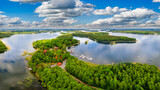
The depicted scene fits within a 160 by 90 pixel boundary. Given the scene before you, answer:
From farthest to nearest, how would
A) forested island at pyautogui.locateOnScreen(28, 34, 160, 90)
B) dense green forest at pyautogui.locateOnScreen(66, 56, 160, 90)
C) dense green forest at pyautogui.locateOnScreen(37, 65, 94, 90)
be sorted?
dense green forest at pyautogui.locateOnScreen(66, 56, 160, 90)
forested island at pyautogui.locateOnScreen(28, 34, 160, 90)
dense green forest at pyautogui.locateOnScreen(37, 65, 94, 90)

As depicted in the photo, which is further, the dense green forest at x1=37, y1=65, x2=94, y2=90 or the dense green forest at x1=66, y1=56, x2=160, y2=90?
the dense green forest at x1=66, y1=56, x2=160, y2=90

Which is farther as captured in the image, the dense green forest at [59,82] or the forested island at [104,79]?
the forested island at [104,79]

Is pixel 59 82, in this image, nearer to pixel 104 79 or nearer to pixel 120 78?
pixel 104 79

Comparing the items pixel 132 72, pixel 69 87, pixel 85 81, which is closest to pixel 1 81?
pixel 69 87

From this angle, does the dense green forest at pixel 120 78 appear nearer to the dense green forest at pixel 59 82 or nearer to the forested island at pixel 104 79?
the forested island at pixel 104 79

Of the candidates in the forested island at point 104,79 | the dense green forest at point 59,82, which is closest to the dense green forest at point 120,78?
the forested island at point 104,79

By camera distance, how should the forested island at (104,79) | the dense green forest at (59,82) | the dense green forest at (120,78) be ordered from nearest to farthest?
the dense green forest at (59,82)
the forested island at (104,79)
the dense green forest at (120,78)

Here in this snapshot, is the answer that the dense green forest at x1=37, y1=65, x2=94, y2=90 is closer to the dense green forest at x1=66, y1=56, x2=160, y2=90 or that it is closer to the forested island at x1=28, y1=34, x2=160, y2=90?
the forested island at x1=28, y1=34, x2=160, y2=90

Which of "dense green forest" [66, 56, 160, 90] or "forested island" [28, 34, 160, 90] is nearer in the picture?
"forested island" [28, 34, 160, 90]

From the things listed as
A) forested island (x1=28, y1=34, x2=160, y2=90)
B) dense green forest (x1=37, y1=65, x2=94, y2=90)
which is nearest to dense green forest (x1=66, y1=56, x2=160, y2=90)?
forested island (x1=28, y1=34, x2=160, y2=90)

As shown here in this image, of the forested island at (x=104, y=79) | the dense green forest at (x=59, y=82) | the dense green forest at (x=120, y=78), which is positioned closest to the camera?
the dense green forest at (x=59, y=82)

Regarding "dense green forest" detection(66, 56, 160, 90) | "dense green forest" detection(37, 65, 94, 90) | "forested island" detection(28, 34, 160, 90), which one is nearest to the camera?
"dense green forest" detection(37, 65, 94, 90)
